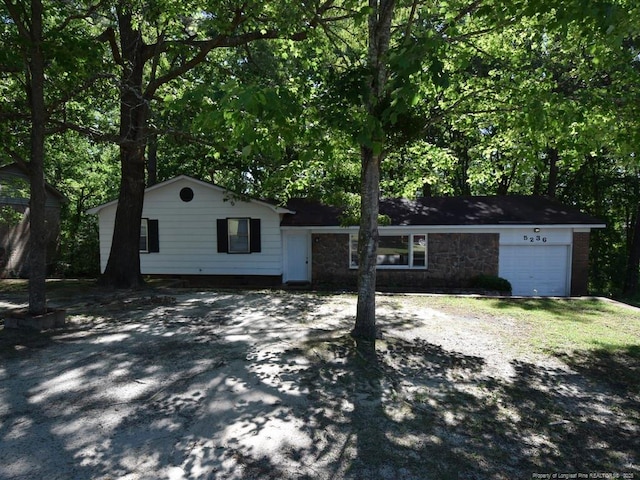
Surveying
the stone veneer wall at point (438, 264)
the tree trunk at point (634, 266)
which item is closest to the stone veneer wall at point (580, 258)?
the stone veneer wall at point (438, 264)

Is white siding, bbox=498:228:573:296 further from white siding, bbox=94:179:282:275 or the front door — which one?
white siding, bbox=94:179:282:275

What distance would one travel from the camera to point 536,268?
50.9 ft

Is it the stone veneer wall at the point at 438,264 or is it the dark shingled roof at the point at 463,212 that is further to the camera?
the stone veneer wall at the point at 438,264

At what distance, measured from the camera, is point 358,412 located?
13.8ft

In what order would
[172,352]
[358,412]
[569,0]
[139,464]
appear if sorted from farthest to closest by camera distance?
[172,352], [358,412], [569,0], [139,464]

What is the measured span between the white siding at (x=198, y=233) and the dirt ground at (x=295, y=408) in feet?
30.3

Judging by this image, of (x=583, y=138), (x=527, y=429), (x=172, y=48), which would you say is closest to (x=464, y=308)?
(x=583, y=138)

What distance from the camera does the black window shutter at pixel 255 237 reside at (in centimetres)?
1650

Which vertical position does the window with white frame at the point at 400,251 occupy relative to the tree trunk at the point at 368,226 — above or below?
below

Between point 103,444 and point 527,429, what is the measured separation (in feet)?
12.2

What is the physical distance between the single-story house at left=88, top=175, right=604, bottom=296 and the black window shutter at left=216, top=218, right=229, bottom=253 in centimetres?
4

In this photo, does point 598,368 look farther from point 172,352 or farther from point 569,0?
point 172,352

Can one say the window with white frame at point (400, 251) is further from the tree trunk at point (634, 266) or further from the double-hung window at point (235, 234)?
the tree trunk at point (634, 266)

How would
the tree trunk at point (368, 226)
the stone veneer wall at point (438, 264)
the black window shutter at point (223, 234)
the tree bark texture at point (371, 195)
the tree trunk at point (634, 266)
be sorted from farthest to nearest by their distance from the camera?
the tree trunk at point (634, 266) < the black window shutter at point (223, 234) < the stone veneer wall at point (438, 264) < the tree trunk at point (368, 226) < the tree bark texture at point (371, 195)
